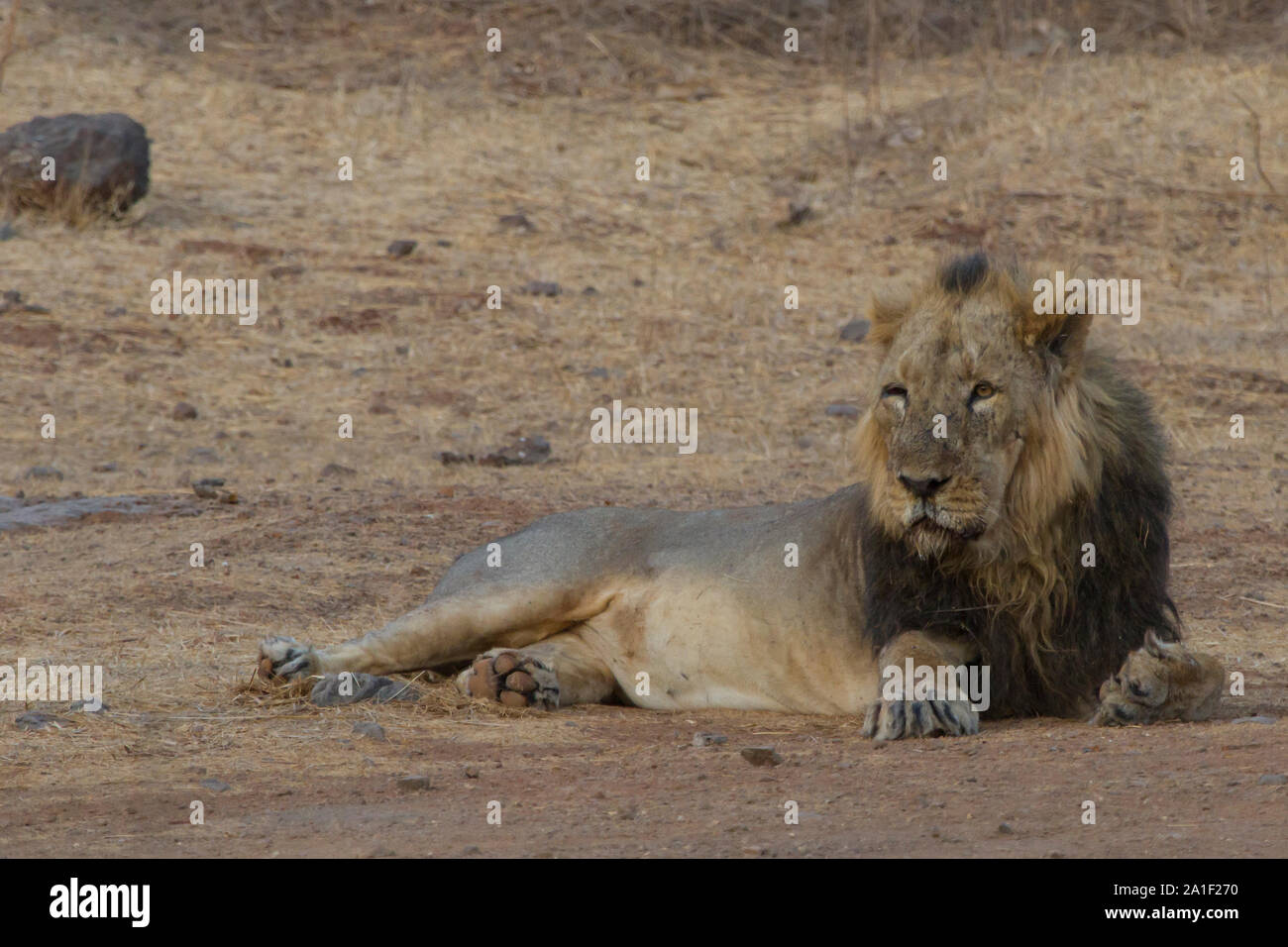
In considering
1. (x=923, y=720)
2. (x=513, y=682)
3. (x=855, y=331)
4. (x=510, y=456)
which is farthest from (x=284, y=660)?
(x=855, y=331)

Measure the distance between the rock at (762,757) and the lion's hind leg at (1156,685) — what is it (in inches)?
37.7

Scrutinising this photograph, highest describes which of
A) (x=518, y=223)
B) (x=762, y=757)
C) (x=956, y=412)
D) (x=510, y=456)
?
(x=518, y=223)

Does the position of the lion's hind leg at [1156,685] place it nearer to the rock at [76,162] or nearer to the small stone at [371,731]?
the small stone at [371,731]

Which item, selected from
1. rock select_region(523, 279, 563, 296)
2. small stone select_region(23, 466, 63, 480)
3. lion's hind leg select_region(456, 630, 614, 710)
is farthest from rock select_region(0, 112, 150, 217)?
lion's hind leg select_region(456, 630, 614, 710)

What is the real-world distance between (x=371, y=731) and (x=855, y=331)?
8.52 meters

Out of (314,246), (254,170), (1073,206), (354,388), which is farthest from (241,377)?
(1073,206)

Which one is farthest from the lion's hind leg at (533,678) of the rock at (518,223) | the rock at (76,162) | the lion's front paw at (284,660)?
the rock at (518,223)

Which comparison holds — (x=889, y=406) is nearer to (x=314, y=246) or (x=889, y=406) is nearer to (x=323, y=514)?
(x=323, y=514)

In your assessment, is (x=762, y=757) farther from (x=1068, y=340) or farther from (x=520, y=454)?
(x=520, y=454)

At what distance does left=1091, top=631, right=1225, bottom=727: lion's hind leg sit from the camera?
201 inches

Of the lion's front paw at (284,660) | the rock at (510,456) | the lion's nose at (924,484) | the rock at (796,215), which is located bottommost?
the lion's front paw at (284,660)

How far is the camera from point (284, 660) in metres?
5.88

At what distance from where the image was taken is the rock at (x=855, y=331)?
43.7ft

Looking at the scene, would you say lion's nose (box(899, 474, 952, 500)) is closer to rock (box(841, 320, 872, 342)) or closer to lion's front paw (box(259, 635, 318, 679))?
lion's front paw (box(259, 635, 318, 679))
